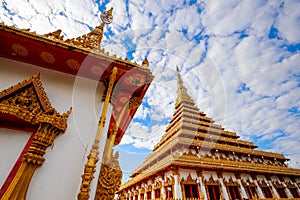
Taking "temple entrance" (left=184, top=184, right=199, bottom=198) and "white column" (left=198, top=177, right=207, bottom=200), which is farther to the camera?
"white column" (left=198, top=177, right=207, bottom=200)

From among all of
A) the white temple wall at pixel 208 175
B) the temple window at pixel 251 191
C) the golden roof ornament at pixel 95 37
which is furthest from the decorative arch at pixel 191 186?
the golden roof ornament at pixel 95 37

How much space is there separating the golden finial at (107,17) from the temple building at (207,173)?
911cm

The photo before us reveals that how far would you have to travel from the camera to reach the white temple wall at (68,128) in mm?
2658

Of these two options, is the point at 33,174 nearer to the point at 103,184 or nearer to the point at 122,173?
the point at 103,184

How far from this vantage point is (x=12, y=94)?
304cm

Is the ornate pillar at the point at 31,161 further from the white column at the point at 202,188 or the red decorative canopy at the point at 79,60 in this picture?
the white column at the point at 202,188

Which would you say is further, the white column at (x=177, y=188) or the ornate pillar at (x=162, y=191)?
the ornate pillar at (x=162, y=191)

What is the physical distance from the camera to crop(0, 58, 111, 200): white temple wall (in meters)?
2.66

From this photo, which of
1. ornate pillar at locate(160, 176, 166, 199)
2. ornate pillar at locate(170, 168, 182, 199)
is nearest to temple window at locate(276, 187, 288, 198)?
ornate pillar at locate(170, 168, 182, 199)

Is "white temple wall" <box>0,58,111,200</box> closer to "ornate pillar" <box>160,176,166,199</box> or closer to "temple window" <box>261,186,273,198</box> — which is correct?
"ornate pillar" <box>160,176,166,199</box>

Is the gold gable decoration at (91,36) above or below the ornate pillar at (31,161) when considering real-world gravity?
above

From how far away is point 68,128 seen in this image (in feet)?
10.8

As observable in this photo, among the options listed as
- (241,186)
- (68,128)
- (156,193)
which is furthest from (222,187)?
(68,128)

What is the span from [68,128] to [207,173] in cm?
1341
